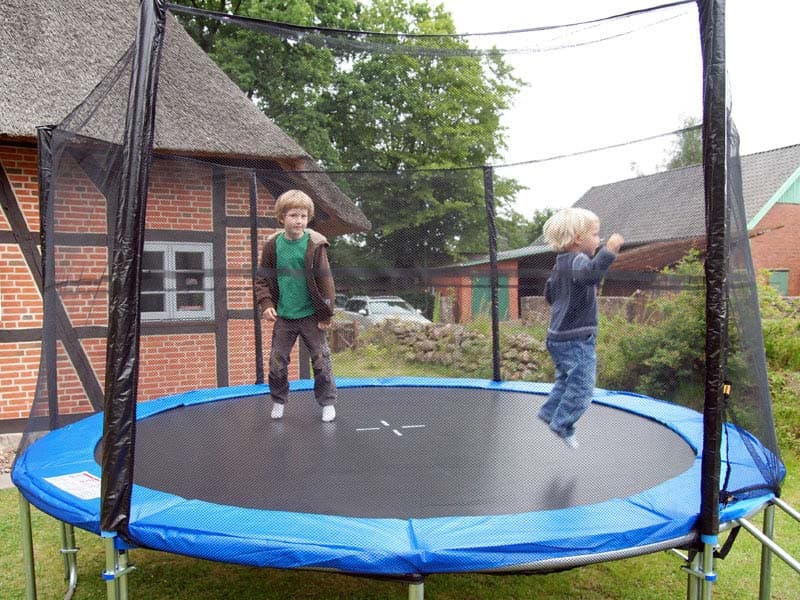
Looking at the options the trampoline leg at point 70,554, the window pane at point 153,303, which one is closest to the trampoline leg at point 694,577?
the trampoline leg at point 70,554

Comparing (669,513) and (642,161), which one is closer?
(669,513)

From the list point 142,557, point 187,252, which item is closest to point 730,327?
point 187,252

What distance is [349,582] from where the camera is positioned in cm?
205

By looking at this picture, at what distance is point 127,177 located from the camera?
4.29ft

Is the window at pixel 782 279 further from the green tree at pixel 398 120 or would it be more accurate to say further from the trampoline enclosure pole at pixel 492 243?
the green tree at pixel 398 120

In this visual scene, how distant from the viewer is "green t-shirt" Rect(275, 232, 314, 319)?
233cm

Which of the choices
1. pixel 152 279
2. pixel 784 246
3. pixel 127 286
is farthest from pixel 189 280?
pixel 784 246

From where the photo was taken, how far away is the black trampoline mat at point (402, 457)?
1.62 m

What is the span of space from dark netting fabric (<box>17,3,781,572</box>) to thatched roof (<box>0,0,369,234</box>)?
21 millimetres

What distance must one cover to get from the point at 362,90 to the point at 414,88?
211mm

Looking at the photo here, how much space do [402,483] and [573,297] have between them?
758mm

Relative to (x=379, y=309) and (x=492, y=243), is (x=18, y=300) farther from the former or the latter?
(x=492, y=243)

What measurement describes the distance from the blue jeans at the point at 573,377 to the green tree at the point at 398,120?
0.73 meters

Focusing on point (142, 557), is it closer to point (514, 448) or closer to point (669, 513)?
point (514, 448)
